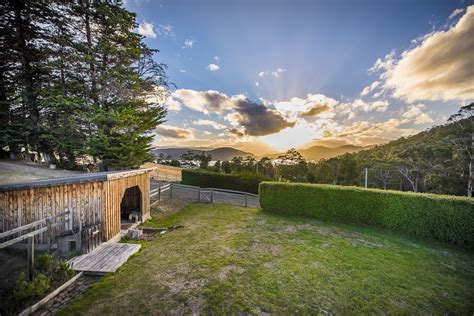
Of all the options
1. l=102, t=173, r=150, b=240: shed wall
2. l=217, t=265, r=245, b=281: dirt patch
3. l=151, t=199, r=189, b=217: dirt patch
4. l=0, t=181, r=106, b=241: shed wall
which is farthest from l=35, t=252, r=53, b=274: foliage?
l=151, t=199, r=189, b=217: dirt patch

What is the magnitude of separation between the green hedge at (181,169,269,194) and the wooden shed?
12.9 meters

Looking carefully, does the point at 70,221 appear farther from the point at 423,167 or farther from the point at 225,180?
the point at 423,167

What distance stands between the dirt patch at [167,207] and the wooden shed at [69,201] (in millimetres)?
3889

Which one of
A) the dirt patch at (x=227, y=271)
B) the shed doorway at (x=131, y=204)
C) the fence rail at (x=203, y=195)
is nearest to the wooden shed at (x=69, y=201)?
the shed doorway at (x=131, y=204)

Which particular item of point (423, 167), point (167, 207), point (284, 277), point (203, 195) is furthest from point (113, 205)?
point (423, 167)

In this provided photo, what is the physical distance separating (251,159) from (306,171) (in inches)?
398

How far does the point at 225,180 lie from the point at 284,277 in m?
15.5

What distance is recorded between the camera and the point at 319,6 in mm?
10258

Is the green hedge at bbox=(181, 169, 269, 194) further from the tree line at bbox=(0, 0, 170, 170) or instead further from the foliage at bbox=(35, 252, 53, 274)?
the foliage at bbox=(35, 252, 53, 274)

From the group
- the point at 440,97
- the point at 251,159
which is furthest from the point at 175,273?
the point at 251,159

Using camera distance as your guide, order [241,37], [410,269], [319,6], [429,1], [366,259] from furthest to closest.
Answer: [241,37], [319,6], [429,1], [366,259], [410,269]

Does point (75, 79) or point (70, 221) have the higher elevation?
point (75, 79)

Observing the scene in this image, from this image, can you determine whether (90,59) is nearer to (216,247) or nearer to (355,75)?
(216,247)

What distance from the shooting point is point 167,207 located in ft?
40.3
